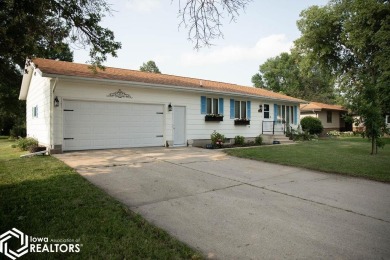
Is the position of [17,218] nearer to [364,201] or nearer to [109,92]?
[364,201]

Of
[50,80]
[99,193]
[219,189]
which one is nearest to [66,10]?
[50,80]

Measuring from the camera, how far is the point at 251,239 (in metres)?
3.10

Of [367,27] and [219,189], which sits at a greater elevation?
[367,27]

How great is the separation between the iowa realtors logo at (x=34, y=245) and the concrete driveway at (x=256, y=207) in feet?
3.71

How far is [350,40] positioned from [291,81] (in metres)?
29.3

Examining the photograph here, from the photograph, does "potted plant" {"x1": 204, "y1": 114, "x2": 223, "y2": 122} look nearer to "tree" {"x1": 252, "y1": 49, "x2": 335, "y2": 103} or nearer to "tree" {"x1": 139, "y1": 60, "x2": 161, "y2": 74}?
"tree" {"x1": 252, "y1": 49, "x2": 335, "y2": 103}

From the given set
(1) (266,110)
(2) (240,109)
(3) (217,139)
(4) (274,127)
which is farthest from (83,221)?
(4) (274,127)

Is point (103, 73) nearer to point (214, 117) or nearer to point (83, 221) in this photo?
point (214, 117)

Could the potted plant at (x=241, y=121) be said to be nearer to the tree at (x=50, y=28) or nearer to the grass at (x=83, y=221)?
the tree at (x=50, y=28)

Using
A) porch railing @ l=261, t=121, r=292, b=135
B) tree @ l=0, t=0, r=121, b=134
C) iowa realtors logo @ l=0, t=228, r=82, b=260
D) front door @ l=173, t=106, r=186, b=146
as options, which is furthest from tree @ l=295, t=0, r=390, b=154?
iowa realtors logo @ l=0, t=228, r=82, b=260

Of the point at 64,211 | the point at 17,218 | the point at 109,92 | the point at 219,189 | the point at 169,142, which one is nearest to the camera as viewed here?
the point at 17,218

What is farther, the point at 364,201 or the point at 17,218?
the point at 364,201

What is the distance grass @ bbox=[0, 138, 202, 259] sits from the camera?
269 centimetres

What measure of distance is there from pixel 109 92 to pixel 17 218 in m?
8.04
